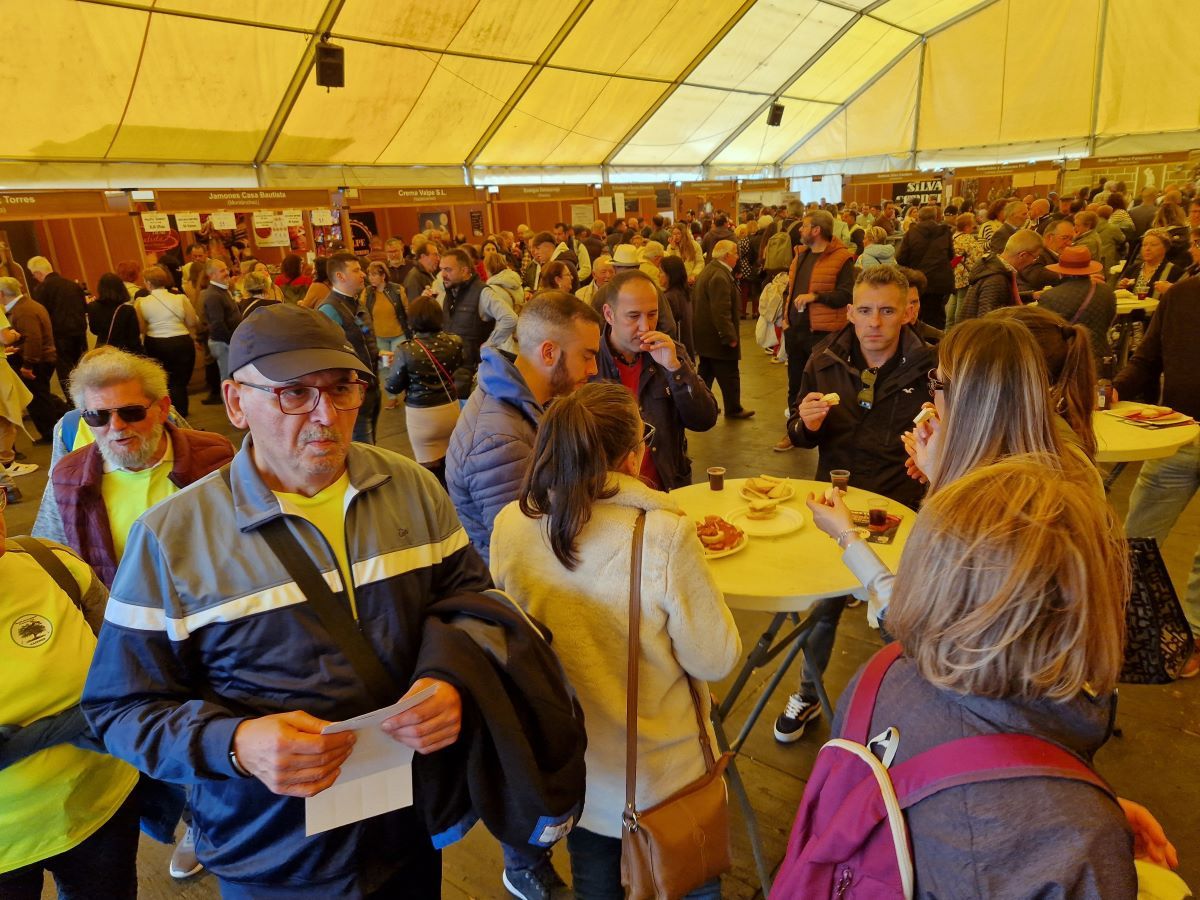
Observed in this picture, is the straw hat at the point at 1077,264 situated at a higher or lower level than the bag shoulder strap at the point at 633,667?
higher

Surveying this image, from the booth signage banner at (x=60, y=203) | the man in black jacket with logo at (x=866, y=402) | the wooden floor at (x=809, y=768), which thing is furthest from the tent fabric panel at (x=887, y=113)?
the man in black jacket with logo at (x=866, y=402)

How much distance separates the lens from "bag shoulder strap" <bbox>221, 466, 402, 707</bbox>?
1.28m

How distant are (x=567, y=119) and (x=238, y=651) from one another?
59.8 feet

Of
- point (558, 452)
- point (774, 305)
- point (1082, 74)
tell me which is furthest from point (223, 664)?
point (1082, 74)

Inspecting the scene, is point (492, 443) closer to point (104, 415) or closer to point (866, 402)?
point (104, 415)

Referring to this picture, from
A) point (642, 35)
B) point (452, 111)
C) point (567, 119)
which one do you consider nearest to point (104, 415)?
point (452, 111)

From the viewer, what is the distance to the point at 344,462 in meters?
1.45

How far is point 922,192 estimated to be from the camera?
16.9 m

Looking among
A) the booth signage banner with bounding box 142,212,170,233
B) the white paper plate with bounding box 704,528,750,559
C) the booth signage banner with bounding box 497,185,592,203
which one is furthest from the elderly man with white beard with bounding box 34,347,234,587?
the booth signage banner with bounding box 497,185,592,203

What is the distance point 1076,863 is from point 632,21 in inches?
652

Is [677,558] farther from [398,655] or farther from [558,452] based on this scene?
[398,655]

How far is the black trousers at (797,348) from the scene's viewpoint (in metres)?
6.05

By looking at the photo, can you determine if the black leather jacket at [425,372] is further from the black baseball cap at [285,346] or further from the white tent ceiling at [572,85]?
the white tent ceiling at [572,85]

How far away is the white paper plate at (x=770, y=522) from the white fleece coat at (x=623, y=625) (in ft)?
2.85
